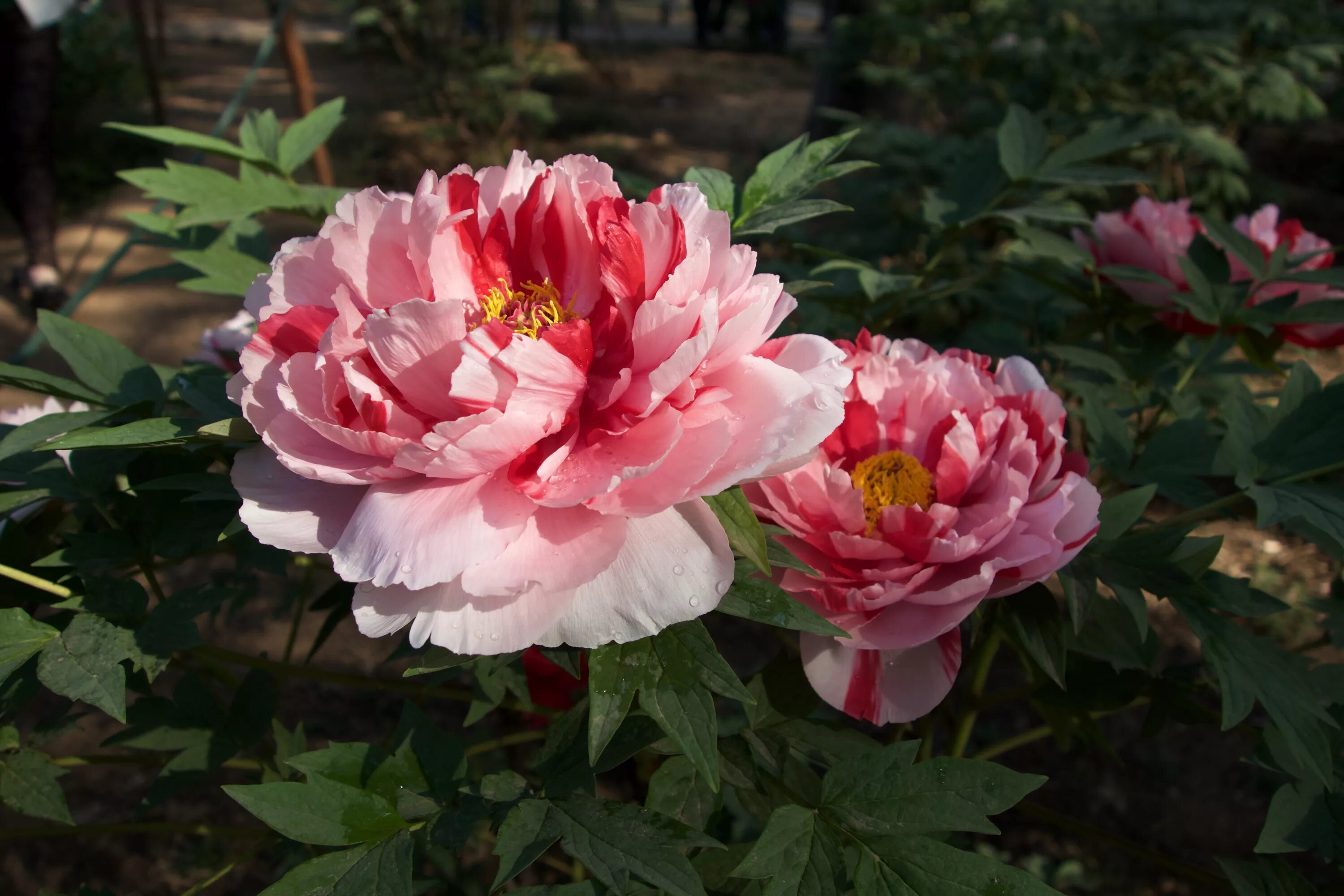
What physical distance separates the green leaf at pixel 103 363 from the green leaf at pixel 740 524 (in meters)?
0.62

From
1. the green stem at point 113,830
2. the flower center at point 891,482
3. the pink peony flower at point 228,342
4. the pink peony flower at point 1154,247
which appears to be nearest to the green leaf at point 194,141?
the pink peony flower at point 228,342

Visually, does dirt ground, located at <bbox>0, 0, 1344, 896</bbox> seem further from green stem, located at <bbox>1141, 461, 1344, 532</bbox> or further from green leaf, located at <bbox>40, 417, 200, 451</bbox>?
green leaf, located at <bbox>40, 417, 200, 451</bbox>

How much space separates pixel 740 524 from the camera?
64cm

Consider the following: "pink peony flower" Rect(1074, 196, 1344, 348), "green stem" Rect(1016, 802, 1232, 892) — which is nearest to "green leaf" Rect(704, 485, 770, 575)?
"green stem" Rect(1016, 802, 1232, 892)

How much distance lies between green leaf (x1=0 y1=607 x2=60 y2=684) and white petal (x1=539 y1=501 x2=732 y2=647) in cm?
49

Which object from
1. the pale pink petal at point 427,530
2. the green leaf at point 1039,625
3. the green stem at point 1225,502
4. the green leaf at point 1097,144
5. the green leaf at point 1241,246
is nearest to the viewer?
the pale pink petal at point 427,530

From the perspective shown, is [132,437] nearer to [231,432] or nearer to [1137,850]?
[231,432]

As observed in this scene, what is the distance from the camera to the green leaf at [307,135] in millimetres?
1348

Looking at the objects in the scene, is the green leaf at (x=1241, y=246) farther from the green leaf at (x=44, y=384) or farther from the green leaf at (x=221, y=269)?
the green leaf at (x=44, y=384)

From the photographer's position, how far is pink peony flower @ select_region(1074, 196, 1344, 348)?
123 cm

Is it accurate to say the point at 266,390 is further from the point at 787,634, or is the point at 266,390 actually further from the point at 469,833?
the point at 787,634

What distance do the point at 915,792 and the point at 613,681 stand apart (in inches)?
10.4

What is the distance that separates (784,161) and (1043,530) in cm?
51

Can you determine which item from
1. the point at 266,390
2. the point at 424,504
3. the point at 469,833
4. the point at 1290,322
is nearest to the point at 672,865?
the point at 469,833
